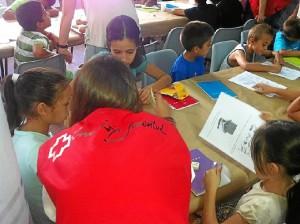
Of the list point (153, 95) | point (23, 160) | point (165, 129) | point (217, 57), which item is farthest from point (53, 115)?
point (217, 57)

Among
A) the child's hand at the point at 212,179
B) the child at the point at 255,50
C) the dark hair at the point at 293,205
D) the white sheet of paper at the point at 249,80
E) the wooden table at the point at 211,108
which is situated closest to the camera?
the dark hair at the point at 293,205

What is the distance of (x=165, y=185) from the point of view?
736mm

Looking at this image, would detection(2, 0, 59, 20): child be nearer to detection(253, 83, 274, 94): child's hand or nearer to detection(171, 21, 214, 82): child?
detection(171, 21, 214, 82): child

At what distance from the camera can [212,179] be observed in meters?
1.20

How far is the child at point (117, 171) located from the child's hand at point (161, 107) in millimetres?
756

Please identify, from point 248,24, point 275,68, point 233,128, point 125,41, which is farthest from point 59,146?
point 248,24

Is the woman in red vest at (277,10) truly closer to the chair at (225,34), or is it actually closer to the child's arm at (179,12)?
the chair at (225,34)

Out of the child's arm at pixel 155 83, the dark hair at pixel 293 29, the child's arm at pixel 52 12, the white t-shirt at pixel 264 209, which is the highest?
the child's arm at pixel 52 12

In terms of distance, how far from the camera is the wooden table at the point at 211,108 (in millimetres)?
1290

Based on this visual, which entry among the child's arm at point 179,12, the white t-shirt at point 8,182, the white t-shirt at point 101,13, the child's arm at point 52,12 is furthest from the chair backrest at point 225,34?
the white t-shirt at point 8,182

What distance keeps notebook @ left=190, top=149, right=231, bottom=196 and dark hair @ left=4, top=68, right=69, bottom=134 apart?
62 centimetres

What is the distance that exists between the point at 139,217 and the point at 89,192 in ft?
0.38

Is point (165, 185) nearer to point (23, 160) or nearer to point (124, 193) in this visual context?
point (124, 193)

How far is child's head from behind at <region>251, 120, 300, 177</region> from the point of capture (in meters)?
1.13
